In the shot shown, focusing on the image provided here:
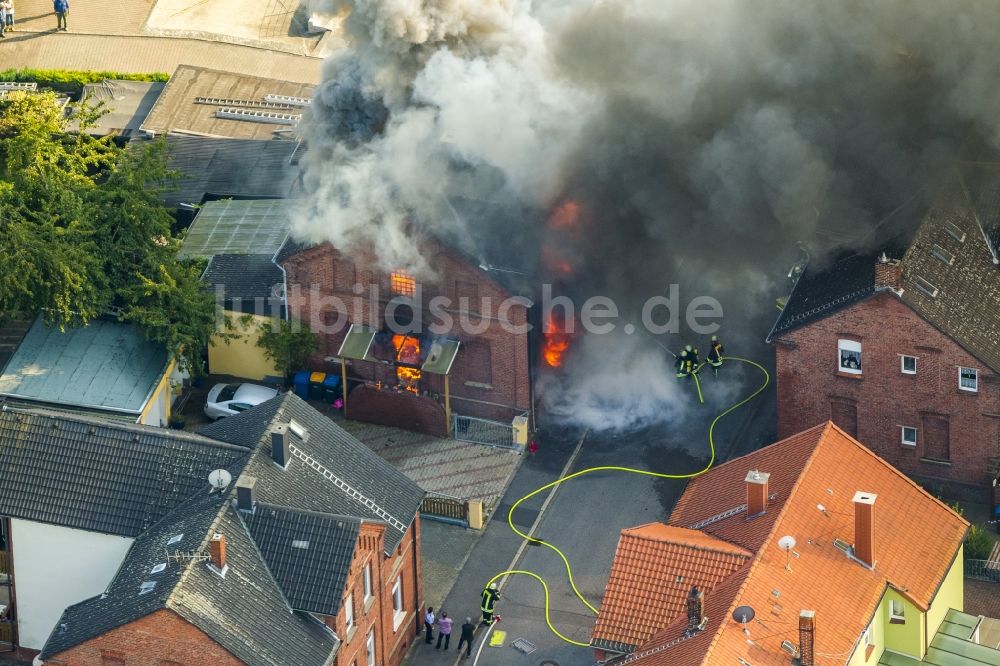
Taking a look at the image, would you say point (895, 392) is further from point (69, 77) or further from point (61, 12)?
point (61, 12)

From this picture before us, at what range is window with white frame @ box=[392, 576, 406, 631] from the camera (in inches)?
2166

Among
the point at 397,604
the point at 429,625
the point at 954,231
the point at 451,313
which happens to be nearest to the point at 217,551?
the point at 397,604

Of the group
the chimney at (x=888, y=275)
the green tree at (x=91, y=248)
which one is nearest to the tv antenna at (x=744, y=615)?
the chimney at (x=888, y=275)

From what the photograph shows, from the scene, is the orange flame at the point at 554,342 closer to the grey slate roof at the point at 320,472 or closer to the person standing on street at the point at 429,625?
the grey slate roof at the point at 320,472

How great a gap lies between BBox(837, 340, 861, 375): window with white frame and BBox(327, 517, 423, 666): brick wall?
1423cm

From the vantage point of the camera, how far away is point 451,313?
6450 centimetres

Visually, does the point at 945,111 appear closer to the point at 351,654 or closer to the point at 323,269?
the point at 323,269

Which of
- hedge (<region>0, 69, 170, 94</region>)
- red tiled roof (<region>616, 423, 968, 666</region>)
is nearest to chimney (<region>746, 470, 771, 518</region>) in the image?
red tiled roof (<region>616, 423, 968, 666</region>)

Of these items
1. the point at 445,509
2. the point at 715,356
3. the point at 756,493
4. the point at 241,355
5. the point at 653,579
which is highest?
the point at 715,356

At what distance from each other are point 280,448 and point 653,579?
10091mm

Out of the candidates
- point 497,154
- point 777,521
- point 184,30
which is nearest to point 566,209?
point 497,154

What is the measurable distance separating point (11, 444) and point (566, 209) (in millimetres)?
20353

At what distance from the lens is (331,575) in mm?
49500

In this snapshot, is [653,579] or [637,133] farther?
[637,133]
